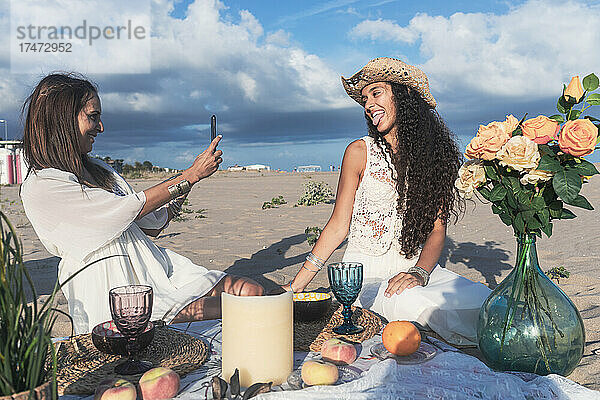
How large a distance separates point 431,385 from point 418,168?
2011mm

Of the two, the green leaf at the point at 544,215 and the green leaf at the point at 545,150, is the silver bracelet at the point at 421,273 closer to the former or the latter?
the green leaf at the point at 544,215

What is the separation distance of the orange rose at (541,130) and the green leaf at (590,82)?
0.20 meters

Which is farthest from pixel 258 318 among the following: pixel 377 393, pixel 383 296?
pixel 383 296

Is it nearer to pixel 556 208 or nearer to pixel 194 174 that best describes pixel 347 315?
pixel 556 208

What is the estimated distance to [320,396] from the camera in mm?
1331

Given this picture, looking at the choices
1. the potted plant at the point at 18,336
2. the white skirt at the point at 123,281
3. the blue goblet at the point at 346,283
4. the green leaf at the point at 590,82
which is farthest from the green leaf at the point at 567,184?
the white skirt at the point at 123,281

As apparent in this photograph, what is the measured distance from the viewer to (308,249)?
266 inches

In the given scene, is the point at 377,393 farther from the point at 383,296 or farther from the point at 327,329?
the point at 383,296

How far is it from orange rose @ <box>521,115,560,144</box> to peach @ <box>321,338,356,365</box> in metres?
0.98

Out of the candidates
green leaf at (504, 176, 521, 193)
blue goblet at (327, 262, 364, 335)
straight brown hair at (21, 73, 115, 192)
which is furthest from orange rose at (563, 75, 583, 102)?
straight brown hair at (21, 73, 115, 192)

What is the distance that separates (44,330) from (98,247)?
152 centimetres

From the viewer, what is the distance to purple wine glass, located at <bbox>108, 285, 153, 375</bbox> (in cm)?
154

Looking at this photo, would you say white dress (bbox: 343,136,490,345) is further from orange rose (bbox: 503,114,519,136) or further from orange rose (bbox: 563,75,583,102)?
orange rose (bbox: 563,75,583,102)

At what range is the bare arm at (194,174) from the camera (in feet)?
8.87
